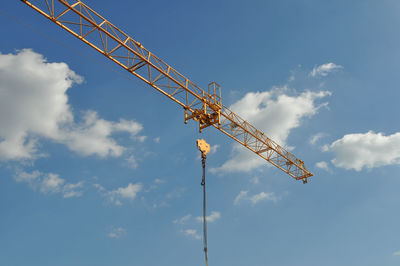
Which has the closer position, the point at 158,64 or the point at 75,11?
the point at 75,11

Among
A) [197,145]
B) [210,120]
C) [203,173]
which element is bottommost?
[203,173]

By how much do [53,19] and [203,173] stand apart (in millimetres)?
13436

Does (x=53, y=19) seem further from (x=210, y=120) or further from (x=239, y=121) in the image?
(x=239, y=121)

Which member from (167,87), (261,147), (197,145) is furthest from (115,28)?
(261,147)

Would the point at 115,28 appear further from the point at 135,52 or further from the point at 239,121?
the point at 239,121

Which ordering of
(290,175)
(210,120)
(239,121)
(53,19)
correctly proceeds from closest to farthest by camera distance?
(53,19), (210,120), (239,121), (290,175)

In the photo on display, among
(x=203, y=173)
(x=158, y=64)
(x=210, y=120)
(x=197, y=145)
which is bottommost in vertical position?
(x=203, y=173)

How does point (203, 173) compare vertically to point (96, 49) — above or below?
below

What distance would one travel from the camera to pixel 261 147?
39.7 metres

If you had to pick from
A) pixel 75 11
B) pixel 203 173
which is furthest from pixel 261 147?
pixel 75 11

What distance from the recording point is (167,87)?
2898cm

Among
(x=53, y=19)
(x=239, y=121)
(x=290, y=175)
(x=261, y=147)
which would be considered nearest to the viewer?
(x=53, y=19)

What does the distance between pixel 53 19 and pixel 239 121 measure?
19268mm

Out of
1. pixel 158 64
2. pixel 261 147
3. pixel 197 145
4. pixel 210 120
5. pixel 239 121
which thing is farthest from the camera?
pixel 261 147
